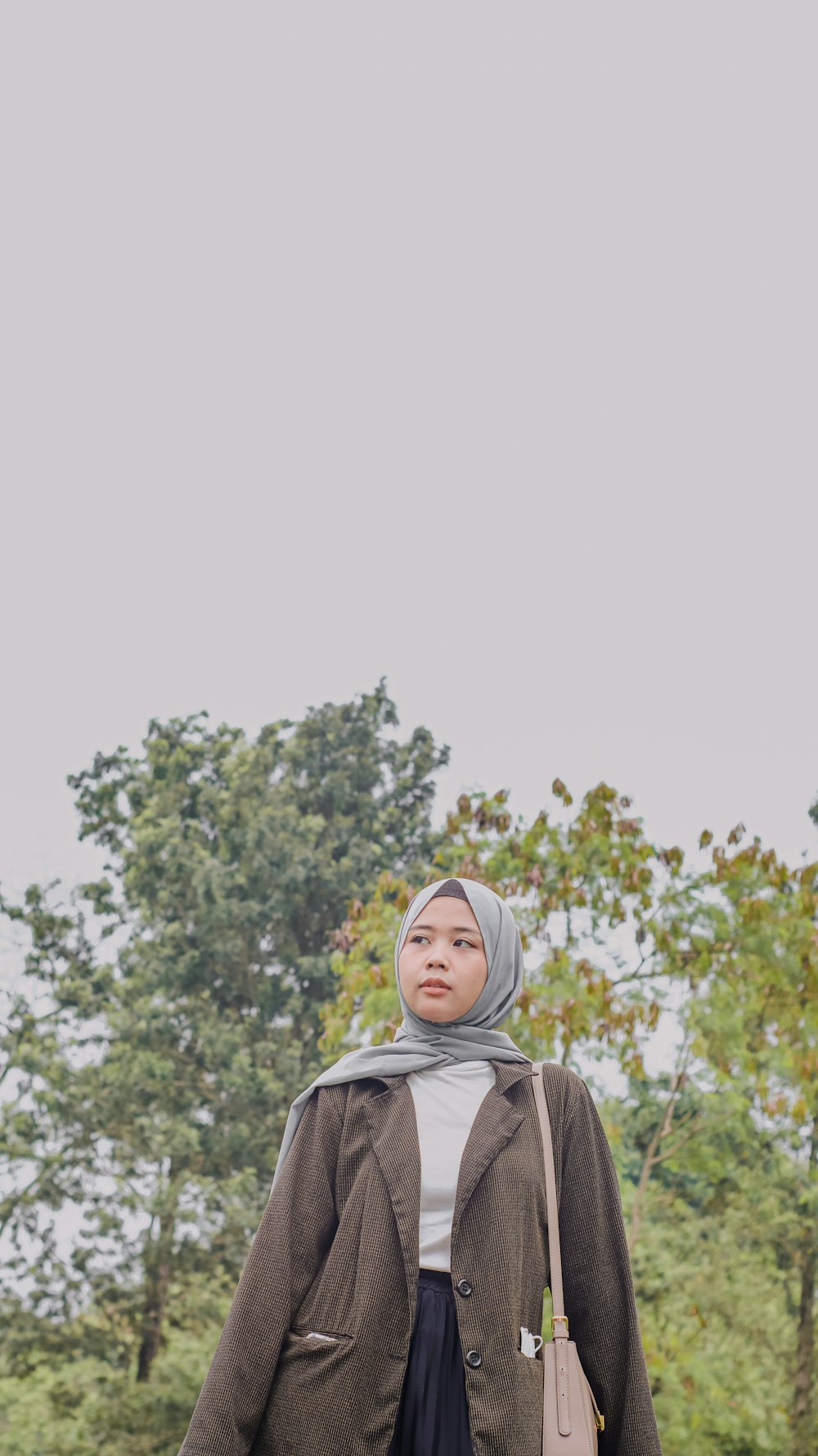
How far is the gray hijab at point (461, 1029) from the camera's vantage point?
2160mm

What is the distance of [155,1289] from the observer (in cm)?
1195

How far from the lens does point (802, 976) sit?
280 inches

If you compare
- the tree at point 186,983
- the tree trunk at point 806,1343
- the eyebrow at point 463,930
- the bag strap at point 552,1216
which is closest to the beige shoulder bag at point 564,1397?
the bag strap at point 552,1216

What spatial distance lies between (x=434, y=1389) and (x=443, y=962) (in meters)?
0.65

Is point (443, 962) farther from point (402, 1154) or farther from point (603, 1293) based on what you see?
point (603, 1293)

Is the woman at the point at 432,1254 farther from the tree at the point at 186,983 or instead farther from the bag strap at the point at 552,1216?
the tree at the point at 186,983

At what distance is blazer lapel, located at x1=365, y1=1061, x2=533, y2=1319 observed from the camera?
192 centimetres

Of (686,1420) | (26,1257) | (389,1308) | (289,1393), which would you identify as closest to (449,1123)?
(389,1308)

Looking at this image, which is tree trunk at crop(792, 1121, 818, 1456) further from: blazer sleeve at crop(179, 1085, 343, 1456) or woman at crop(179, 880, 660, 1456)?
blazer sleeve at crop(179, 1085, 343, 1456)

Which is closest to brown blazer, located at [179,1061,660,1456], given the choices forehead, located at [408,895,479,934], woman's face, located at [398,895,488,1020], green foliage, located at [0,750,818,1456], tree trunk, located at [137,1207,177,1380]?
woman's face, located at [398,895,488,1020]

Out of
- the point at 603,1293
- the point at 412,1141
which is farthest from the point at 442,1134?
the point at 603,1293

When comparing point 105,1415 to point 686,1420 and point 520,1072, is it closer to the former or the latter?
point 686,1420

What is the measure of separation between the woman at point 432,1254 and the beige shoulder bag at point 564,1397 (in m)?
0.02

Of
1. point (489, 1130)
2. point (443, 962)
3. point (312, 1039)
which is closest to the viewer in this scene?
point (489, 1130)
